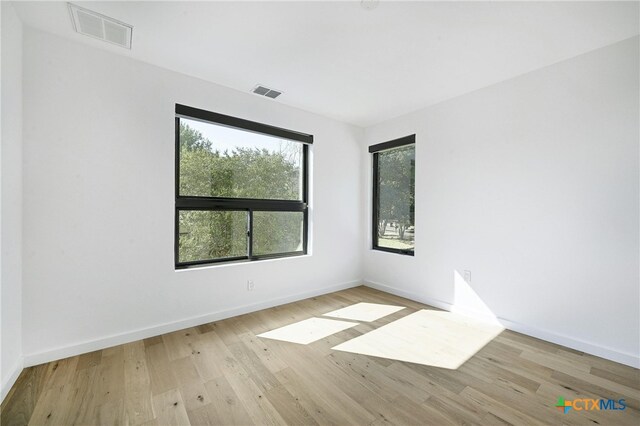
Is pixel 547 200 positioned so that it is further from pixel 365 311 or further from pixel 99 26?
pixel 99 26

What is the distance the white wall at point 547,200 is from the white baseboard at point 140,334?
204 cm

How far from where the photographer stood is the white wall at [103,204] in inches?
82.4

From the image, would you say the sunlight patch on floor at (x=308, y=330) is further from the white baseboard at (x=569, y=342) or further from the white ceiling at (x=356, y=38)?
the white ceiling at (x=356, y=38)

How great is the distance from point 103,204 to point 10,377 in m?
1.29

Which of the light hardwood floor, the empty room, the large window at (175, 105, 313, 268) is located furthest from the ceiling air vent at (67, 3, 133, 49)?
the light hardwood floor

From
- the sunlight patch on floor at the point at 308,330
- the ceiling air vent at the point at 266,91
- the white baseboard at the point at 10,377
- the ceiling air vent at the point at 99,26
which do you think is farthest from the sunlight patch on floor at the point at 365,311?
the ceiling air vent at the point at 99,26

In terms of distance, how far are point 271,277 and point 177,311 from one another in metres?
1.07

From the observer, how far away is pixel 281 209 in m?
3.57

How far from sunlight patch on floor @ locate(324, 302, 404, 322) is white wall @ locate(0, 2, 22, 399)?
255 centimetres

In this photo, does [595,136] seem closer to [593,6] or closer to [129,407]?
[593,6]

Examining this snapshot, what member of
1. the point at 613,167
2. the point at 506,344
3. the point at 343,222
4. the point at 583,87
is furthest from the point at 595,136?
the point at 343,222

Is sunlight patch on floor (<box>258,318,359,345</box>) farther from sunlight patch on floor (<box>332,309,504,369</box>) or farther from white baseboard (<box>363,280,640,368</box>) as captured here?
white baseboard (<box>363,280,640,368</box>)

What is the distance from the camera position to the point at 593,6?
1.85 m

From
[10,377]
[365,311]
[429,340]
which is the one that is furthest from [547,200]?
[10,377]
